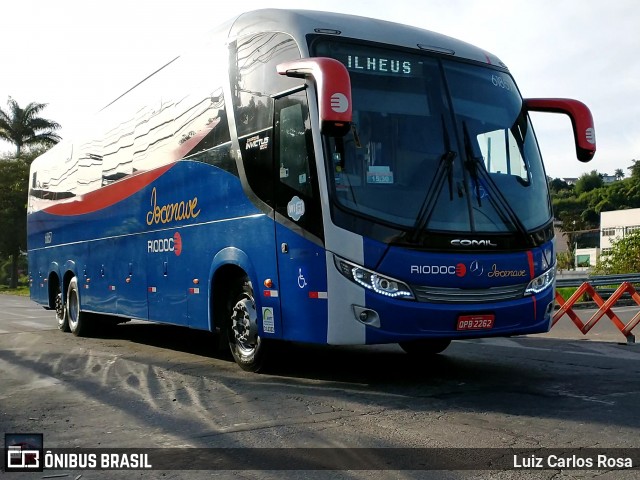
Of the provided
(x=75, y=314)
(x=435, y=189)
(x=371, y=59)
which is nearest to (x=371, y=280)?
(x=435, y=189)

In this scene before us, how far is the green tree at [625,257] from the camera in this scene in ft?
109

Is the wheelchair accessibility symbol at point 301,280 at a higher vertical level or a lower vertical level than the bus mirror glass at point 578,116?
lower

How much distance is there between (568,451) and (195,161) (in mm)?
5901

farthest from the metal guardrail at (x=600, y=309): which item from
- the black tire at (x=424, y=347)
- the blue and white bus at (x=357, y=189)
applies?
the blue and white bus at (x=357, y=189)

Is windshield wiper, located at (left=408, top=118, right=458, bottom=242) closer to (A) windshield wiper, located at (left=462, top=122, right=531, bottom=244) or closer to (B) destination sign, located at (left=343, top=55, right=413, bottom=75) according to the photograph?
(A) windshield wiper, located at (left=462, top=122, right=531, bottom=244)

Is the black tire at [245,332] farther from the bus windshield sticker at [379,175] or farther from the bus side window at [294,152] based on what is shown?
the bus windshield sticker at [379,175]

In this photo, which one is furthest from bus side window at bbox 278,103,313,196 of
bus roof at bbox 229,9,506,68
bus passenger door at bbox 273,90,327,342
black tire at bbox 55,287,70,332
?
black tire at bbox 55,287,70,332

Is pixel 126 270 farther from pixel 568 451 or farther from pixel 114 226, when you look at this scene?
pixel 568 451

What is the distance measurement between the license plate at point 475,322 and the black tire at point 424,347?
7.90 ft

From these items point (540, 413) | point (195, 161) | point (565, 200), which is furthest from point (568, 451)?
point (565, 200)

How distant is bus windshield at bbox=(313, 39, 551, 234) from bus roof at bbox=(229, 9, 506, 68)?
0.16m

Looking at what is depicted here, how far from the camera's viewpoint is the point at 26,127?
5938 cm

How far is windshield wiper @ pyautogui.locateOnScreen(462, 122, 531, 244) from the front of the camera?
285 inches

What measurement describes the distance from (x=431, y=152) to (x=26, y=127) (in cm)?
5863
